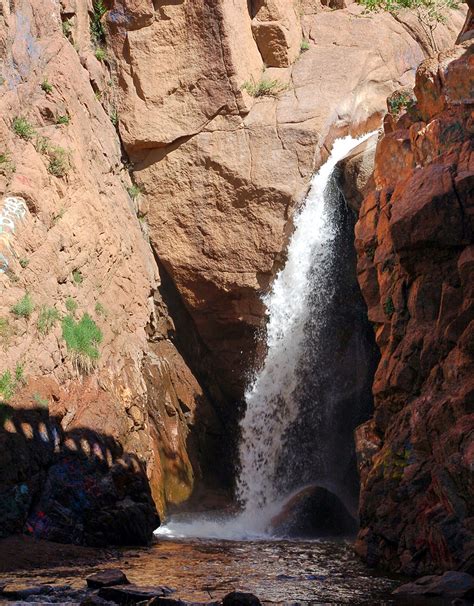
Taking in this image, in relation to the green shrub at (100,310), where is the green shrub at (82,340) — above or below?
below

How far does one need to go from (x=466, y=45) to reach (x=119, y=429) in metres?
9.12

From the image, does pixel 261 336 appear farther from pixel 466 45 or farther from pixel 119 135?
pixel 466 45

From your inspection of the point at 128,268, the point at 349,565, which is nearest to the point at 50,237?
the point at 128,268

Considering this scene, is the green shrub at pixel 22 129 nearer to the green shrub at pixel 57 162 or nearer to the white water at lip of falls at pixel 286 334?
the green shrub at pixel 57 162

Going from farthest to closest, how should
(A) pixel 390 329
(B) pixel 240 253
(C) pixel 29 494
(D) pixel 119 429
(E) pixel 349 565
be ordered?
1. (B) pixel 240 253
2. (D) pixel 119 429
3. (A) pixel 390 329
4. (C) pixel 29 494
5. (E) pixel 349 565

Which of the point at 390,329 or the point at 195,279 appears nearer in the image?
the point at 390,329

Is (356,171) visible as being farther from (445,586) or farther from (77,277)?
(445,586)

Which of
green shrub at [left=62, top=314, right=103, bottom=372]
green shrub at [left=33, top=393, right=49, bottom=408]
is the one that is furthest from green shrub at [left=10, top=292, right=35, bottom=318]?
green shrub at [left=33, top=393, right=49, bottom=408]

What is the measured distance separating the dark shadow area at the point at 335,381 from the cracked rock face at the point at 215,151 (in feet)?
4.75

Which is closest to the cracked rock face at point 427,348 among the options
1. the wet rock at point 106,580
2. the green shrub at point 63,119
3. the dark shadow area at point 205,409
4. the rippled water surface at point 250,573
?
the rippled water surface at point 250,573

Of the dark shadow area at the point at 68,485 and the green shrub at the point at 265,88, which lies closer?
the dark shadow area at the point at 68,485

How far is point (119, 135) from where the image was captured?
810 inches

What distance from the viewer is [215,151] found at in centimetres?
2044

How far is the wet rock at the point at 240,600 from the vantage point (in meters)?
7.54
